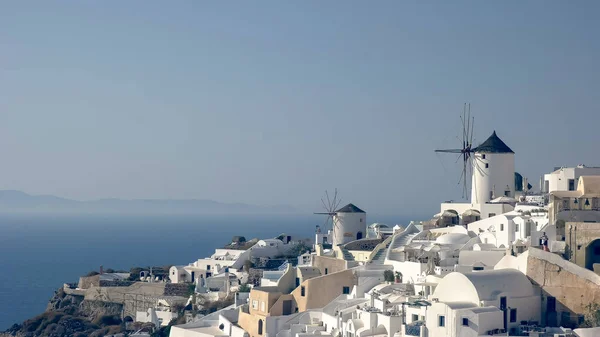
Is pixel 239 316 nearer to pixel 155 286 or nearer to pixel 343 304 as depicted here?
pixel 343 304

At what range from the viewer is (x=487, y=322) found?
86.0ft

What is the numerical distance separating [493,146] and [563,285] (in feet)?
45.6

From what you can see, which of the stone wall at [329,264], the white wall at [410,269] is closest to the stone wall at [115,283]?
the stone wall at [329,264]

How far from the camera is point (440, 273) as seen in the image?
1251 inches

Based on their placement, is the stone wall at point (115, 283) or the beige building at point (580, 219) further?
the stone wall at point (115, 283)

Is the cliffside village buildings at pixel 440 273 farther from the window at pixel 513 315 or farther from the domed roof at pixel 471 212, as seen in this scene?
the domed roof at pixel 471 212

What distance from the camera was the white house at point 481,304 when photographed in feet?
85.8

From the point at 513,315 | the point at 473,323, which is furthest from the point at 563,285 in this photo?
the point at 473,323

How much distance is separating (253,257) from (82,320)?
814 cm

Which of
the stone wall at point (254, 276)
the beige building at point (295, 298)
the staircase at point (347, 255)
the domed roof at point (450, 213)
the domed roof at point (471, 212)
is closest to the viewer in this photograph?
the beige building at point (295, 298)

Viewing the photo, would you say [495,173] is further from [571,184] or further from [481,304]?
[481,304]

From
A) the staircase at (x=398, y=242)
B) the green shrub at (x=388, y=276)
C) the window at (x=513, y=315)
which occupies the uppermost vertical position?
→ the staircase at (x=398, y=242)

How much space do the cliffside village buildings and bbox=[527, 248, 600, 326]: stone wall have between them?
29 mm

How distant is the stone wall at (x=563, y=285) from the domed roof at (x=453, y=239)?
6.80 meters
